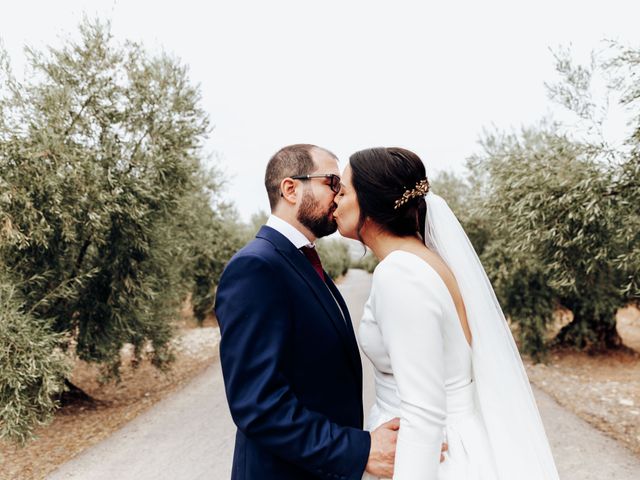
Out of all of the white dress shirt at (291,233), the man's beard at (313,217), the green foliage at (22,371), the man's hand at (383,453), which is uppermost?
the man's beard at (313,217)

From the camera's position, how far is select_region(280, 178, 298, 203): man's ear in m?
2.43

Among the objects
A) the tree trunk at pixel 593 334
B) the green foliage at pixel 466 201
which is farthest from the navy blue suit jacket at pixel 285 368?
the tree trunk at pixel 593 334

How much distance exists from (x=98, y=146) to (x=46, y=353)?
3185 millimetres

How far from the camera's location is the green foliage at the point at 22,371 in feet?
18.2

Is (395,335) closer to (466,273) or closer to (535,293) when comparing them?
(466,273)

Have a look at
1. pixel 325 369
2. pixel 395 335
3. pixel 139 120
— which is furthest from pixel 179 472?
pixel 139 120

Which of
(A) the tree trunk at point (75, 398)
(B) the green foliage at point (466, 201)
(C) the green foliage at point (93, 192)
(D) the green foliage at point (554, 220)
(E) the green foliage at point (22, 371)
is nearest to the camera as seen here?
(E) the green foliage at point (22, 371)

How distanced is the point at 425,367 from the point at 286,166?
1251mm

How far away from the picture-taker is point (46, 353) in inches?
237

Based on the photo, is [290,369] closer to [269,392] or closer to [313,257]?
[269,392]

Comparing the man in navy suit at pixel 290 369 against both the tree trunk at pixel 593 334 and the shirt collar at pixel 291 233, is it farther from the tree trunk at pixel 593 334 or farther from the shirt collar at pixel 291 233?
the tree trunk at pixel 593 334

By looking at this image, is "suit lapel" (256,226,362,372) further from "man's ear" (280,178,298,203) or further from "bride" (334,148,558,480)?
"man's ear" (280,178,298,203)

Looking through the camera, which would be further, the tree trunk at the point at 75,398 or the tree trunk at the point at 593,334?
the tree trunk at the point at 593,334

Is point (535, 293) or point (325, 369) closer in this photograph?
point (325, 369)
